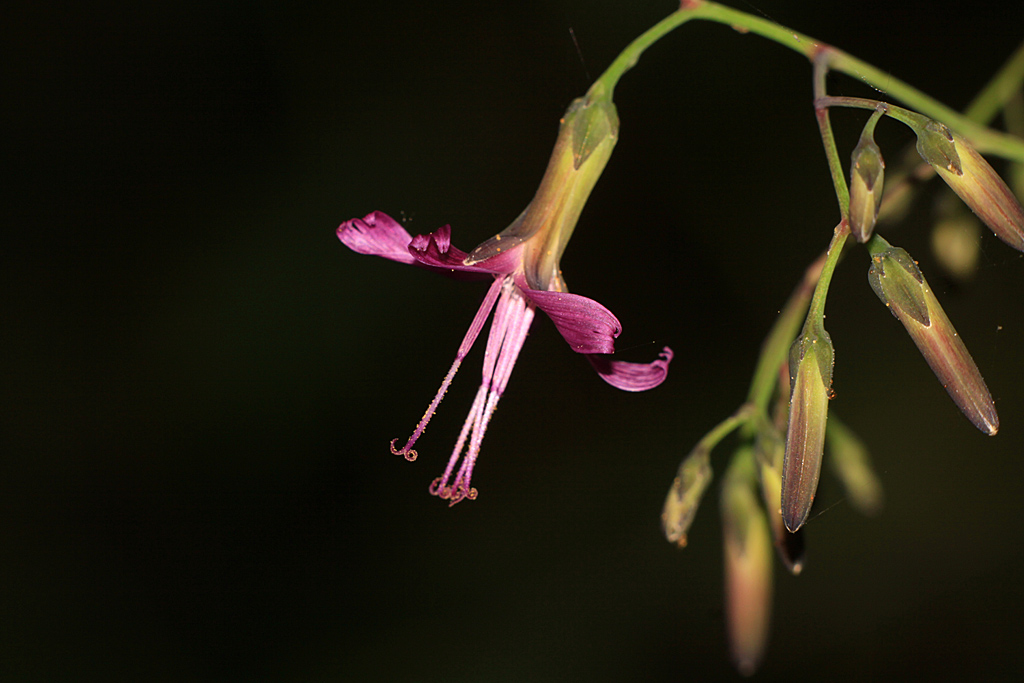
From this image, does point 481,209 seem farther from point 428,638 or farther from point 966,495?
point 966,495

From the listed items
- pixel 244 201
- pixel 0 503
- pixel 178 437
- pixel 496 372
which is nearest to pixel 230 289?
pixel 244 201

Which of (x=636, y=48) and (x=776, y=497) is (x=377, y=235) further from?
(x=776, y=497)

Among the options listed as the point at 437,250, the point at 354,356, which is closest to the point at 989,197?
the point at 437,250

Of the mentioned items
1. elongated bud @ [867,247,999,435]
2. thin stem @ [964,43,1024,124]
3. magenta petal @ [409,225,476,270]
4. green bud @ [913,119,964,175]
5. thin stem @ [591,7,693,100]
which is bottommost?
elongated bud @ [867,247,999,435]

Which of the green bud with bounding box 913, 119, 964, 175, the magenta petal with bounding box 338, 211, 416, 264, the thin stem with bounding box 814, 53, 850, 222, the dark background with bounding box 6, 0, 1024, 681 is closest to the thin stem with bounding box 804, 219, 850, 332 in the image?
the thin stem with bounding box 814, 53, 850, 222

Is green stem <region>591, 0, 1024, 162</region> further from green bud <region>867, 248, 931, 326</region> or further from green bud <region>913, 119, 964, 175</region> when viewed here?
green bud <region>867, 248, 931, 326</region>
